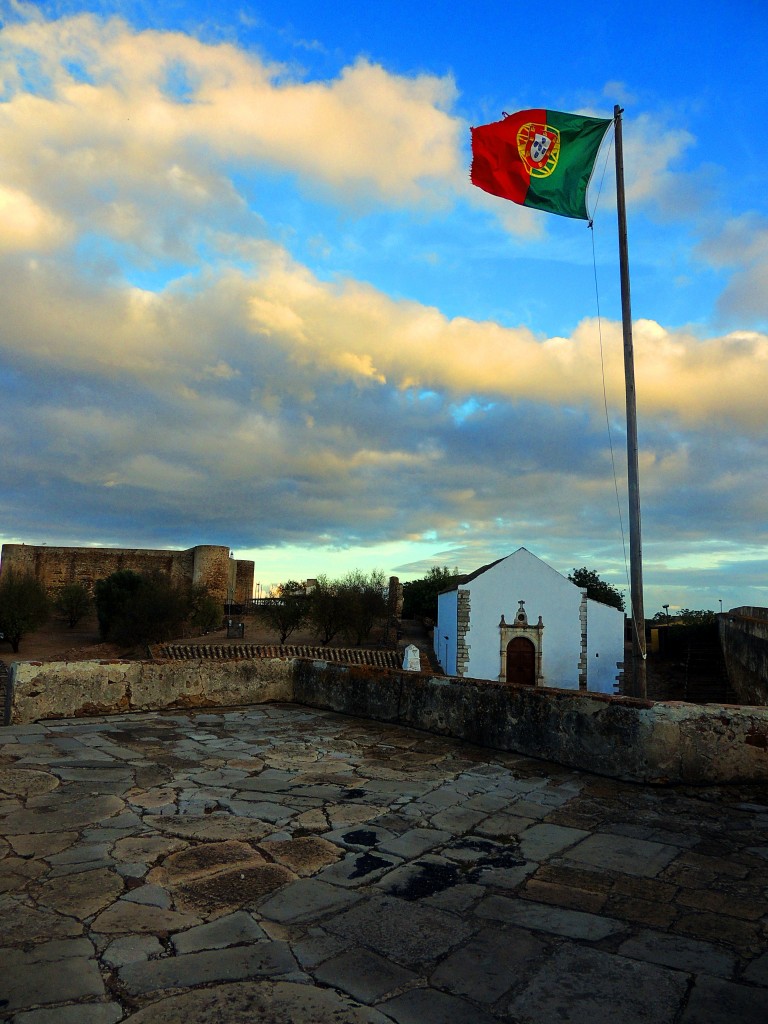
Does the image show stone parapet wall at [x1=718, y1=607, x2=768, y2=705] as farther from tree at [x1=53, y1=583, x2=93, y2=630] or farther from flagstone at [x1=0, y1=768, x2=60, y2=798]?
tree at [x1=53, y1=583, x2=93, y2=630]

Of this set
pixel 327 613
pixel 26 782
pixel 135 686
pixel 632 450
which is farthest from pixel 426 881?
pixel 327 613

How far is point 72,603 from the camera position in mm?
41562

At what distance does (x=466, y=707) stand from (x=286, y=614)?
3246cm

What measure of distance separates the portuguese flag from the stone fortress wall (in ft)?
126

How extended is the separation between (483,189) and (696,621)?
99.0ft

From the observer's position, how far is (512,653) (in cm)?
2886

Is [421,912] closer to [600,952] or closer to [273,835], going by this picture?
[600,952]

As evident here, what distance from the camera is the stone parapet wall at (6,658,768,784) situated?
4594mm

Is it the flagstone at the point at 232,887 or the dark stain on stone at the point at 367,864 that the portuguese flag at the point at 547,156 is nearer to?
the dark stain on stone at the point at 367,864

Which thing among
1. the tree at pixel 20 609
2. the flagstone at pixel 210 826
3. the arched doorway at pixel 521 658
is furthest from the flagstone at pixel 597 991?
the tree at pixel 20 609

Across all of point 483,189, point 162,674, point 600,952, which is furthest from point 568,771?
point 483,189

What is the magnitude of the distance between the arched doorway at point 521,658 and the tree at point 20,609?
80.2 ft

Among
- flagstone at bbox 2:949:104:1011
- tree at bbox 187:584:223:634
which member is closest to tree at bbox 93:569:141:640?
tree at bbox 187:584:223:634

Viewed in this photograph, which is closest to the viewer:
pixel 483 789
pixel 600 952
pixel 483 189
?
pixel 600 952
